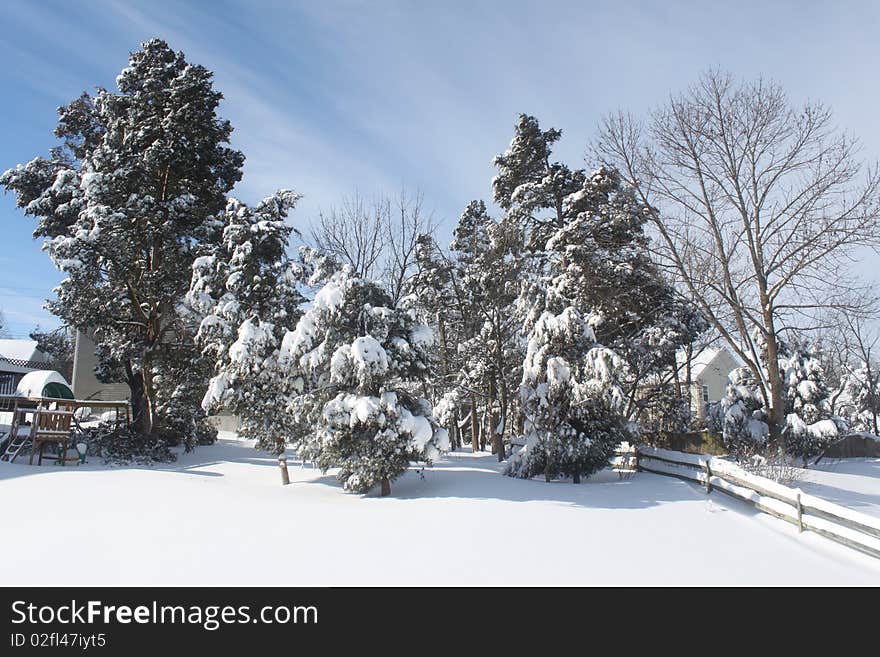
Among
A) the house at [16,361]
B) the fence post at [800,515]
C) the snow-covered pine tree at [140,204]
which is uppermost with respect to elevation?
the snow-covered pine tree at [140,204]

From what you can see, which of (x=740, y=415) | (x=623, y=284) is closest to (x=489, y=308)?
(x=623, y=284)

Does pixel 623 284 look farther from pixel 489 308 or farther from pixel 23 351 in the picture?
pixel 23 351

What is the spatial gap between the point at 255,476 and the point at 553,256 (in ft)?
40.4

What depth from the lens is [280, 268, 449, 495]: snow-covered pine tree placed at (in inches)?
429

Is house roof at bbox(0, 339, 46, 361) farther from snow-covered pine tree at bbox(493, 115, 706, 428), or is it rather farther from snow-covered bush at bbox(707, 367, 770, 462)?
snow-covered bush at bbox(707, 367, 770, 462)

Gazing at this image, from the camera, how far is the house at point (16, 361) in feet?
95.3

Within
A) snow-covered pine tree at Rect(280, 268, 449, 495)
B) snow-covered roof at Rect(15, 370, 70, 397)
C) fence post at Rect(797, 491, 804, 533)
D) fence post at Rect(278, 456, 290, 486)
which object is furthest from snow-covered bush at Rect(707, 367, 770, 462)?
snow-covered roof at Rect(15, 370, 70, 397)

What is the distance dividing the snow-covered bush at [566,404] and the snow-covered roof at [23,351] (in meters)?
37.3

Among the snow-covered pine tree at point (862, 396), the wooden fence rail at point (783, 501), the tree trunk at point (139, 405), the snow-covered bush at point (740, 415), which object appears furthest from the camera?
the snow-covered pine tree at point (862, 396)

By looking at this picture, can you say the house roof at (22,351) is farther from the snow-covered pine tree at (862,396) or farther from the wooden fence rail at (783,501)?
the snow-covered pine tree at (862,396)

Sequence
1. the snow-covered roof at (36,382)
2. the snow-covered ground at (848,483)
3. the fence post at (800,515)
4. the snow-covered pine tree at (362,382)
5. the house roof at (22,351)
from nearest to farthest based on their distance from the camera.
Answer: the fence post at (800,515), the snow-covered pine tree at (362,382), the snow-covered ground at (848,483), the snow-covered roof at (36,382), the house roof at (22,351)

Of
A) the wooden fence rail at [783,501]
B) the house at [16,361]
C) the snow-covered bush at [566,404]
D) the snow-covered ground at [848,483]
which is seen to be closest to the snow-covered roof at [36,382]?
the house at [16,361]

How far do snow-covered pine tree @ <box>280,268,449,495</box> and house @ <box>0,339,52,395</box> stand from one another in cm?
2279

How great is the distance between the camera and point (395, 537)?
307 inches
